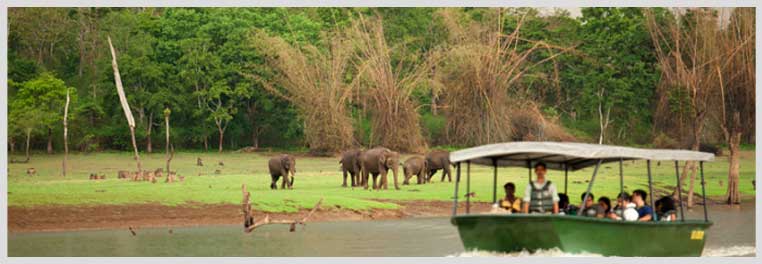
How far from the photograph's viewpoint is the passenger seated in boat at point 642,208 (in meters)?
20.1

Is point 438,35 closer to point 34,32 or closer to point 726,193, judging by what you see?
point 34,32

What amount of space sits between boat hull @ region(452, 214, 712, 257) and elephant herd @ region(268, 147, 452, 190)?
15143 millimetres

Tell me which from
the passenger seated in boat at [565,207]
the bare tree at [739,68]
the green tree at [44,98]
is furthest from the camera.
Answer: the green tree at [44,98]

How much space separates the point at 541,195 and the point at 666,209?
2.73 m

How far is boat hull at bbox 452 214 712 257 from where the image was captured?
18.4m

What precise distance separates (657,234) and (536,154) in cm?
186

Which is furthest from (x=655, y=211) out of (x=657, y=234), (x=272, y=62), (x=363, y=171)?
(x=272, y=62)

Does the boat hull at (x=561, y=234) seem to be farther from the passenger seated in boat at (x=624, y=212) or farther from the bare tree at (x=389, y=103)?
the bare tree at (x=389, y=103)

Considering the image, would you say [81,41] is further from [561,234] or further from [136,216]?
[561,234]

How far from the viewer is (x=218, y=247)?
23922 mm

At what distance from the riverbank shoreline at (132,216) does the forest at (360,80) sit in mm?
16877

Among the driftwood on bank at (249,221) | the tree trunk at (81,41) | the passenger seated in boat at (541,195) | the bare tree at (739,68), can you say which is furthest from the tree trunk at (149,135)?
the passenger seated in boat at (541,195)

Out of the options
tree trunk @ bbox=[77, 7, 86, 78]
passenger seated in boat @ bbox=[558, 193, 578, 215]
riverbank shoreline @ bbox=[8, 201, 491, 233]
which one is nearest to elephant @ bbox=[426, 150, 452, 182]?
riverbank shoreline @ bbox=[8, 201, 491, 233]

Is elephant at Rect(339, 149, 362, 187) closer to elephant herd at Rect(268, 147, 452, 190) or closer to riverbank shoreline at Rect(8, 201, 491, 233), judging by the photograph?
elephant herd at Rect(268, 147, 452, 190)
